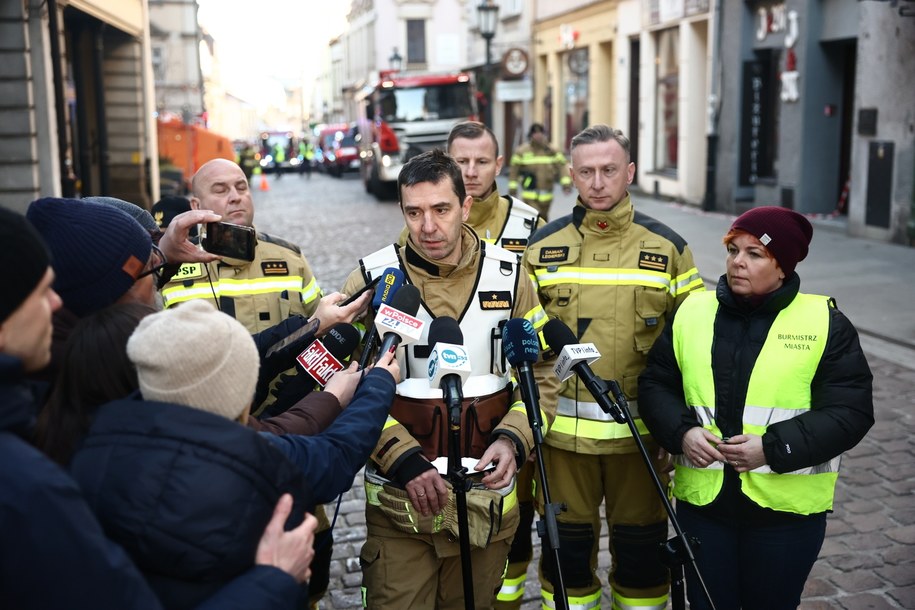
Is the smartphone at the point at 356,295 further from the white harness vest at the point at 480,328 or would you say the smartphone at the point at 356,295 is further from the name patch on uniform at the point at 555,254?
the name patch on uniform at the point at 555,254

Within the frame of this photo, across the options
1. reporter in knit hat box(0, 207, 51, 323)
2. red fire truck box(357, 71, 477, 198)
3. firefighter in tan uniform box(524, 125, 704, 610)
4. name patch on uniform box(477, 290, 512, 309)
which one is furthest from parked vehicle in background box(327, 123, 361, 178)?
reporter in knit hat box(0, 207, 51, 323)

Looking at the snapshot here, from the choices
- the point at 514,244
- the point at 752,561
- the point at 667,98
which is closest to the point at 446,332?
the point at 752,561

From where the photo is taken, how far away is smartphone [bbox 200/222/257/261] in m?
3.73

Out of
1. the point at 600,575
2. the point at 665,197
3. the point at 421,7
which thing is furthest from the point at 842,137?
the point at 421,7

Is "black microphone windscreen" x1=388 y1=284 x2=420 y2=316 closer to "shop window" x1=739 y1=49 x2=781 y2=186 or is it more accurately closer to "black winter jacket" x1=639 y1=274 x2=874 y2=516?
"black winter jacket" x1=639 y1=274 x2=874 y2=516

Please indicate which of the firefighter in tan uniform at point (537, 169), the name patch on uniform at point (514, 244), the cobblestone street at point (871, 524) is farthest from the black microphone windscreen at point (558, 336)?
the firefighter in tan uniform at point (537, 169)

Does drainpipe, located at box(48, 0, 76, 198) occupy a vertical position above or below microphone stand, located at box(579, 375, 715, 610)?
above

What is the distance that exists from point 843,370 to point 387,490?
1647mm

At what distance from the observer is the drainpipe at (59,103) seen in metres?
14.0

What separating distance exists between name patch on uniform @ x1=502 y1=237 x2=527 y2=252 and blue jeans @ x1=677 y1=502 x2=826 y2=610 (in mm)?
2278

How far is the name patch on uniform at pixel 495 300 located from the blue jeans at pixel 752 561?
1.01 meters

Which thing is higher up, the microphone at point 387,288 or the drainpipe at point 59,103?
the drainpipe at point 59,103

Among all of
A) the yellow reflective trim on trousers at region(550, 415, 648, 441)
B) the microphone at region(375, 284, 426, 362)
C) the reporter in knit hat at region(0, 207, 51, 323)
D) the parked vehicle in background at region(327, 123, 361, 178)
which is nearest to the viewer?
the reporter in knit hat at region(0, 207, 51, 323)

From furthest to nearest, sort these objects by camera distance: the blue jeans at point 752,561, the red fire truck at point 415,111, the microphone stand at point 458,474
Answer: the red fire truck at point 415,111, the blue jeans at point 752,561, the microphone stand at point 458,474
